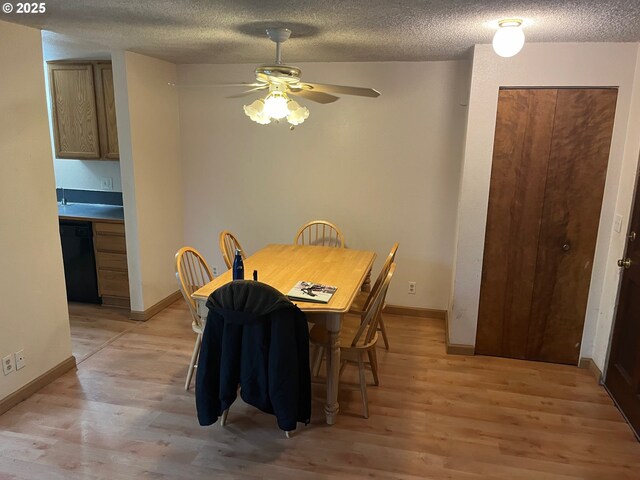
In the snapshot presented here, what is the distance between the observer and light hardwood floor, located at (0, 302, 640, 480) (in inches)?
91.8

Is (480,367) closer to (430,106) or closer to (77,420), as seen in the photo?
(430,106)

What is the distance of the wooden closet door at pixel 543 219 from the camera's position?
312 cm

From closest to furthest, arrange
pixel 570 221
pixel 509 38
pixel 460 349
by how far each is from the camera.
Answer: pixel 509 38, pixel 570 221, pixel 460 349

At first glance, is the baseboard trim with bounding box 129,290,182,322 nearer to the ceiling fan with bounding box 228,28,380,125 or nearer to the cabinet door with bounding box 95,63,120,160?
the cabinet door with bounding box 95,63,120,160

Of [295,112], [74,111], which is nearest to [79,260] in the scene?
[74,111]

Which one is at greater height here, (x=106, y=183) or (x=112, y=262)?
(x=106, y=183)

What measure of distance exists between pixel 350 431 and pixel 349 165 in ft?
7.74

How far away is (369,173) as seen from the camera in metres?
4.16

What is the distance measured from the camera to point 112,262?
4277mm

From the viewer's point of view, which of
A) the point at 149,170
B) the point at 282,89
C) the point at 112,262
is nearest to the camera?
the point at 282,89

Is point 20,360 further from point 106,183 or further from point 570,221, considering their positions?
Answer: point 570,221

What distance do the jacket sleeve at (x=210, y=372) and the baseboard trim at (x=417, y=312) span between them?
2298mm

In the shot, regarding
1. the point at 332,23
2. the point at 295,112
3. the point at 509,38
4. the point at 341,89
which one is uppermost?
the point at 332,23

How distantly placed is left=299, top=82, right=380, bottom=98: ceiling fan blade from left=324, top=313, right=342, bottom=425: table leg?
3.89 feet
